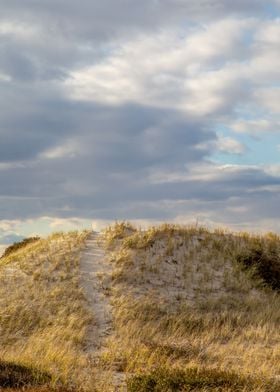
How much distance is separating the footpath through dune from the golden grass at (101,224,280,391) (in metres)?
0.40

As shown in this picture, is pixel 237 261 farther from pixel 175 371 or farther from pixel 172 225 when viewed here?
pixel 175 371

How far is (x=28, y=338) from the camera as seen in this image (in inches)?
848

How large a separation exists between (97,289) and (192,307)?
4.05 metres

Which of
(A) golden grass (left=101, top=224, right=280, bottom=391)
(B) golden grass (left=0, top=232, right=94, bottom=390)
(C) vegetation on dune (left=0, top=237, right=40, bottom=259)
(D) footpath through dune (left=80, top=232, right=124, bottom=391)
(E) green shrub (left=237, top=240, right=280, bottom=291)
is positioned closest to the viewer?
(B) golden grass (left=0, top=232, right=94, bottom=390)

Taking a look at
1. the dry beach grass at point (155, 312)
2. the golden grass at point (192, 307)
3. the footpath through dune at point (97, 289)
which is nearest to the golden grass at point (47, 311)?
the dry beach grass at point (155, 312)

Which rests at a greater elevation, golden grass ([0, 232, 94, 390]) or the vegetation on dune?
the vegetation on dune

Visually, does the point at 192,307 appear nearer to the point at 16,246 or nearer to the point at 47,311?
the point at 47,311

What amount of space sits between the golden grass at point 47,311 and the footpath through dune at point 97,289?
34 centimetres

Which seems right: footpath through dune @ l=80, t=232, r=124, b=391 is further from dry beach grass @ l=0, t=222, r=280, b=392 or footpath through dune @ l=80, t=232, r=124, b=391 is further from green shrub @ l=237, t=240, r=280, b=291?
green shrub @ l=237, t=240, r=280, b=291

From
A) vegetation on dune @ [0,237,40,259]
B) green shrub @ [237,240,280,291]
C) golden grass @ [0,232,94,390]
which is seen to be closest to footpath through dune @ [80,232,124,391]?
golden grass @ [0,232,94,390]

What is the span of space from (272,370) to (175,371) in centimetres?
354

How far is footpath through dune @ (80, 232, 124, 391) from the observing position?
2128cm

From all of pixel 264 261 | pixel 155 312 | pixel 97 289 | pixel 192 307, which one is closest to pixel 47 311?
pixel 97 289

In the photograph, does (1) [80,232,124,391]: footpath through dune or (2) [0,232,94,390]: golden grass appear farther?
(1) [80,232,124,391]: footpath through dune
